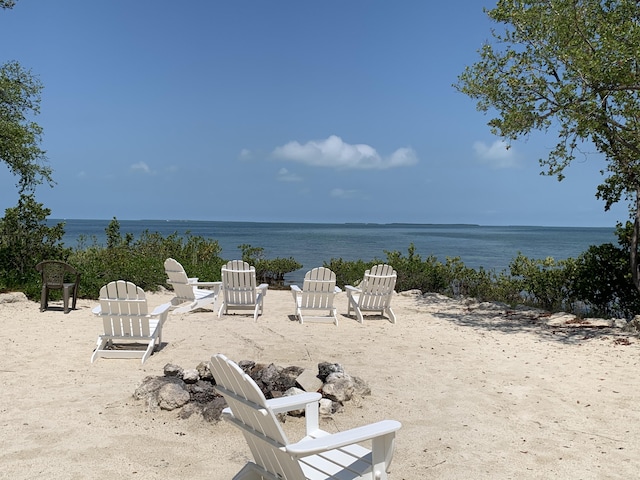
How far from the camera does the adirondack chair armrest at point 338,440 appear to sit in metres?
2.40

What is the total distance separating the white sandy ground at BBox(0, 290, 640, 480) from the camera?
3623 millimetres

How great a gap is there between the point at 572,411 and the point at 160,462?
352cm

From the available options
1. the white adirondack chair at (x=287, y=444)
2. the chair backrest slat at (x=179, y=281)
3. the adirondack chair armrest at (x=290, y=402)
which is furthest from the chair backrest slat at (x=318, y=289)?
the white adirondack chair at (x=287, y=444)

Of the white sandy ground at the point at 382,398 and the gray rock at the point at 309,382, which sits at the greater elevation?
the gray rock at the point at 309,382

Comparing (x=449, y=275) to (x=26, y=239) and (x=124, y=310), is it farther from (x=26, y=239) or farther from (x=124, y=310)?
(x=26, y=239)

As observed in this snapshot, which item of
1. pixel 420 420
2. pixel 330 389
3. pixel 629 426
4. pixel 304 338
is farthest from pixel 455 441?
pixel 304 338

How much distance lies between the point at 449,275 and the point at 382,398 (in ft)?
28.9

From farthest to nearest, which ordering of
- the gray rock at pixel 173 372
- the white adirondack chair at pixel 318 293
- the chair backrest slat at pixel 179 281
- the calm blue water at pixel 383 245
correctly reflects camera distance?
the calm blue water at pixel 383 245 → the chair backrest slat at pixel 179 281 → the white adirondack chair at pixel 318 293 → the gray rock at pixel 173 372

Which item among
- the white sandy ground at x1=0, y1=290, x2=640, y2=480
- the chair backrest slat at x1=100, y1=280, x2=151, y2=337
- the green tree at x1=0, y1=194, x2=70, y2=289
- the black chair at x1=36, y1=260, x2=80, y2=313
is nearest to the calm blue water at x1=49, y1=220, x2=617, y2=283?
the green tree at x1=0, y1=194, x2=70, y2=289

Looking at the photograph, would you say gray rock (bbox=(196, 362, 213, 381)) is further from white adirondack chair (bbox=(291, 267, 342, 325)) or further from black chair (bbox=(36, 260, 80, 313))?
black chair (bbox=(36, 260, 80, 313))

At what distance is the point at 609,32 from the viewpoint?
8.09 m

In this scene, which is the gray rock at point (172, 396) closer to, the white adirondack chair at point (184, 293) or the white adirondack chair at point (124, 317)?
the white adirondack chair at point (124, 317)

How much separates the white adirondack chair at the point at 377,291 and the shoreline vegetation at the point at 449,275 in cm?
348

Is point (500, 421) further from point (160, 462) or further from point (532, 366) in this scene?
point (160, 462)
